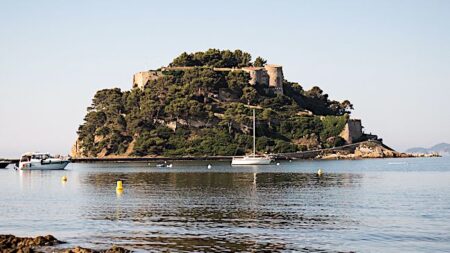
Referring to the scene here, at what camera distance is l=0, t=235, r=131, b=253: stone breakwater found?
22375 mm

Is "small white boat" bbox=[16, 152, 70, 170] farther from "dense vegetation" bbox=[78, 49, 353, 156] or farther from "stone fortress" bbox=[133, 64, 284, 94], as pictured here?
"stone fortress" bbox=[133, 64, 284, 94]

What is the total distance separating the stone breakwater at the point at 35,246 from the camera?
73.4 ft

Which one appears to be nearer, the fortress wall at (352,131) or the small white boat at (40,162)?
the small white boat at (40,162)

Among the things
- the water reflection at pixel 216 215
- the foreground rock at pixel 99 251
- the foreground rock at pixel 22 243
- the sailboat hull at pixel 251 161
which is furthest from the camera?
the sailboat hull at pixel 251 161

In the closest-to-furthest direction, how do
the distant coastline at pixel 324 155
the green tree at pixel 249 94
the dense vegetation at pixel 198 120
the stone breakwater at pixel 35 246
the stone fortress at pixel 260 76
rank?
the stone breakwater at pixel 35 246 → the distant coastline at pixel 324 155 → the dense vegetation at pixel 198 120 → the green tree at pixel 249 94 → the stone fortress at pixel 260 76

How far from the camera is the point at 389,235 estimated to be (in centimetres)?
2661

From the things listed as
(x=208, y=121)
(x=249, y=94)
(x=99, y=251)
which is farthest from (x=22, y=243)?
(x=249, y=94)

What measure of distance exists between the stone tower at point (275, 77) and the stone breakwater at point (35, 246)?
409 ft

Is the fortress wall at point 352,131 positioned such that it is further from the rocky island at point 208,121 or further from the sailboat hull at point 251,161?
the sailboat hull at point 251,161

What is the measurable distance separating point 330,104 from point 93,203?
416ft

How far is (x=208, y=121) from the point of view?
134 meters

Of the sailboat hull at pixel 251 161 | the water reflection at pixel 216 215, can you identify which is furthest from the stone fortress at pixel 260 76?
the water reflection at pixel 216 215

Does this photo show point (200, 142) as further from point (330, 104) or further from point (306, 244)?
point (306, 244)

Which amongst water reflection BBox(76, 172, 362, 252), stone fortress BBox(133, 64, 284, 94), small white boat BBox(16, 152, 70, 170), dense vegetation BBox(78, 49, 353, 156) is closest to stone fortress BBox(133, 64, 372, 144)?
stone fortress BBox(133, 64, 284, 94)
